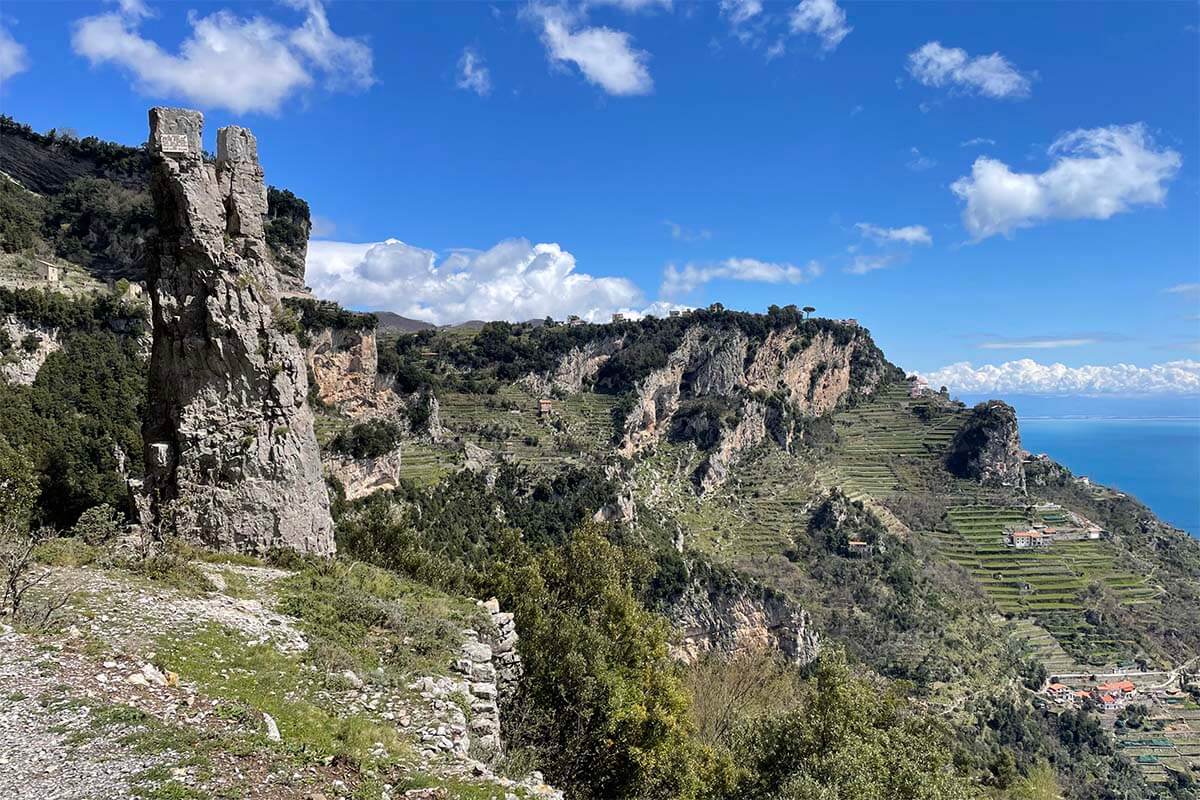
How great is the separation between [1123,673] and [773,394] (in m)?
68.8

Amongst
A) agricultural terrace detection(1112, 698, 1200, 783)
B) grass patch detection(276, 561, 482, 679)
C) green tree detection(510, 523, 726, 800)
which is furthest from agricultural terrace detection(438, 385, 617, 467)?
agricultural terrace detection(1112, 698, 1200, 783)

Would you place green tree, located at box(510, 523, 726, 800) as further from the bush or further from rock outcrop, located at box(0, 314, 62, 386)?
rock outcrop, located at box(0, 314, 62, 386)

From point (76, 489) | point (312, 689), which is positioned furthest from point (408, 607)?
point (76, 489)

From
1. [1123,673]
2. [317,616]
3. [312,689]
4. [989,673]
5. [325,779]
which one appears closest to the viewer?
[325,779]

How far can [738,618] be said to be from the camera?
62.2 m

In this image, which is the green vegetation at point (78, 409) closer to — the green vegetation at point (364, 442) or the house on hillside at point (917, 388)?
the green vegetation at point (364, 442)

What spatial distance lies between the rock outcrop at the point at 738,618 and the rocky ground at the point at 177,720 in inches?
2046

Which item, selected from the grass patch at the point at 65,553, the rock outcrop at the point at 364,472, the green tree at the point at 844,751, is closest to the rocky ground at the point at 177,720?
the grass patch at the point at 65,553

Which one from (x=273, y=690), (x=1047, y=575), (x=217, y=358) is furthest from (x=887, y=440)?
(x=273, y=690)

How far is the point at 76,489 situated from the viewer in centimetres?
2250

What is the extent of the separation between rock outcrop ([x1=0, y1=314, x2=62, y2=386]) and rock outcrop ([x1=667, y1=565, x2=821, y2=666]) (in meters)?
52.7

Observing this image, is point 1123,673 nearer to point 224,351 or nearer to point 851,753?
point 851,753

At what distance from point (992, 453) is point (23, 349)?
14117 cm

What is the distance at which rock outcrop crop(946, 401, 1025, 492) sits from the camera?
11806cm
